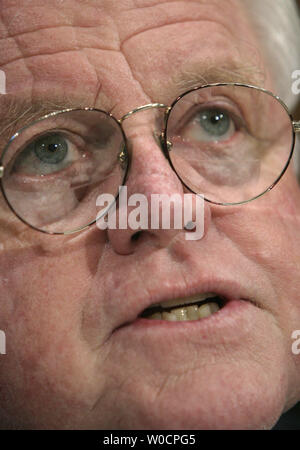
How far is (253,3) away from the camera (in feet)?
5.05

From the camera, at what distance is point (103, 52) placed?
3.68 ft

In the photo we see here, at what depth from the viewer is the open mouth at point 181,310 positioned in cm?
105

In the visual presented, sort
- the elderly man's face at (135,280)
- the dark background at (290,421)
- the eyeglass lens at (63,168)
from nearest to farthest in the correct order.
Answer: the elderly man's face at (135,280) < the eyeglass lens at (63,168) < the dark background at (290,421)

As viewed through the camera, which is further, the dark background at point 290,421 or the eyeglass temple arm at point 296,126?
the dark background at point 290,421

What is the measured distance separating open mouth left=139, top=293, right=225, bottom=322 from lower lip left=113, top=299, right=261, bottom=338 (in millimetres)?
36

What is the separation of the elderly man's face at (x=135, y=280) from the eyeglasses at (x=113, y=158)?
0.03 meters

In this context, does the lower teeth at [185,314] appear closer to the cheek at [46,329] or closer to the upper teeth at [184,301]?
the upper teeth at [184,301]

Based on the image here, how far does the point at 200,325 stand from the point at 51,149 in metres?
0.49

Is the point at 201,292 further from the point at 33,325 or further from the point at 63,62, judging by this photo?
the point at 63,62

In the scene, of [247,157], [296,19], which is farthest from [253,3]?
[247,157]

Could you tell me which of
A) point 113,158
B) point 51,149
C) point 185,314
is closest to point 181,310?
point 185,314

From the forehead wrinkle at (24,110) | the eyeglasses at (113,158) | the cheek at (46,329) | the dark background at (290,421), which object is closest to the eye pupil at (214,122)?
the eyeglasses at (113,158)
